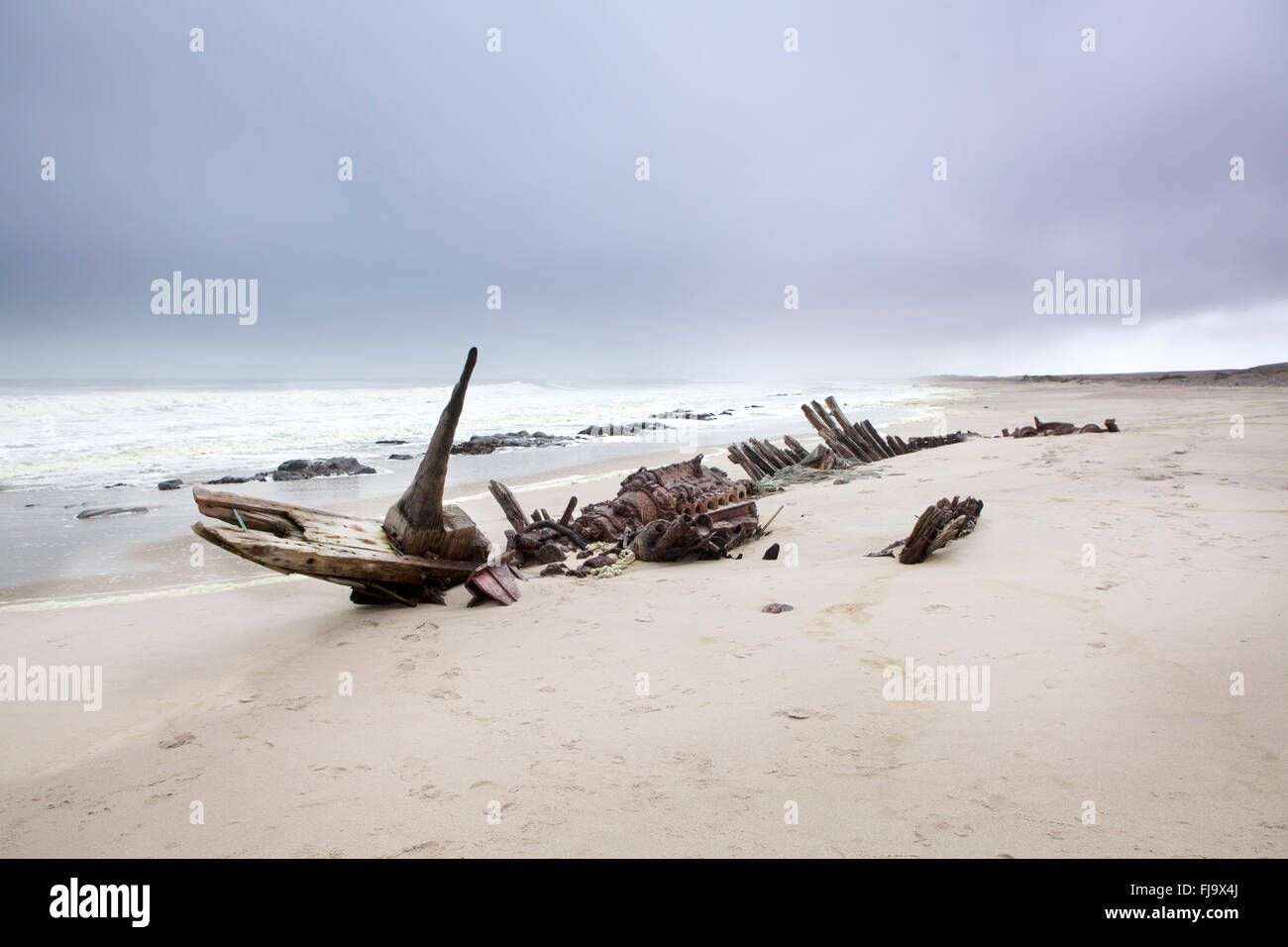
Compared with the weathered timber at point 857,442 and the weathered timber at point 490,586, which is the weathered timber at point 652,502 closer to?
the weathered timber at point 490,586

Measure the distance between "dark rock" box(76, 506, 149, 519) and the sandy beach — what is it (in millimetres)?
5604

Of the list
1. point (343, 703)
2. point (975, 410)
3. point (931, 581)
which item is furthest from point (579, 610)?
point (975, 410)

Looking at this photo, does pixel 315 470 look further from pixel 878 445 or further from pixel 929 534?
pixel 929 534

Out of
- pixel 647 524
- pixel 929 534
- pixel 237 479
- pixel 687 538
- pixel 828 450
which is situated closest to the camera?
pixel 929 534

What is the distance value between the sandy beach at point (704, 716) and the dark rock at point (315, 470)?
9148mm

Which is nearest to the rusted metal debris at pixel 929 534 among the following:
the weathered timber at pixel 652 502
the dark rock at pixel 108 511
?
the weathered timber at pixel 652 502

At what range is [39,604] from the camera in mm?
6441

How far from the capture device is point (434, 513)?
578cm

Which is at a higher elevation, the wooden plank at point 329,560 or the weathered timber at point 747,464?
the weathered timber at point 747,464

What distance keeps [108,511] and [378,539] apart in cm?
818

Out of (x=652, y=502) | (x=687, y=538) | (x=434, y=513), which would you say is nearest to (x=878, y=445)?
(x=652, y=502)

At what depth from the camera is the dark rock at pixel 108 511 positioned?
1081cm
